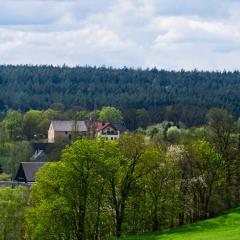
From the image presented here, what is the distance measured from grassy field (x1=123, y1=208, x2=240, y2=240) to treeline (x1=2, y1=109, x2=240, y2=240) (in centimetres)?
275

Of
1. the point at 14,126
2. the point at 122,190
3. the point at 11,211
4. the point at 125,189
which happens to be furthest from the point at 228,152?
the point at 14,126

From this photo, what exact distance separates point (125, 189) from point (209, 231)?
767cm

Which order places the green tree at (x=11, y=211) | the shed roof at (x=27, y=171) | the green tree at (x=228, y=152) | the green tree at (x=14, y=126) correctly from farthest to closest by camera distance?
the green tree at (x=14, y=126)
the shed roof at (x=27, y=171)
the green tree at (x=228, y=152)
the green tree at (x=11, y=211)

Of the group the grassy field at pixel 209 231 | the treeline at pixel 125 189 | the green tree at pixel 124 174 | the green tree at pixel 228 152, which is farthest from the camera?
the green tree at pixel 228 152

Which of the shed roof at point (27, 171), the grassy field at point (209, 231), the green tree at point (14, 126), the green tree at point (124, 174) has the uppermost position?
the green tree at point (14, 126)

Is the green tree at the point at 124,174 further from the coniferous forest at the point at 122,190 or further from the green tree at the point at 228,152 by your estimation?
the green tree at the point at 228,152

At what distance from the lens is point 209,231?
57.0 meters

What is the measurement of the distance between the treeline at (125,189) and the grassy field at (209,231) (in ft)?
9.02

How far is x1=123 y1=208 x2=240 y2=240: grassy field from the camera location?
51.8m

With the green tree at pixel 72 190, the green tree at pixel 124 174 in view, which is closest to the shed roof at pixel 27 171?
the green tree at pixel 124 174

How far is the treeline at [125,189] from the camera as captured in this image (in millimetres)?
56406

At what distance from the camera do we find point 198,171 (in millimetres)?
66188

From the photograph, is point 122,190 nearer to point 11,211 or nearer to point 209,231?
point 209,231

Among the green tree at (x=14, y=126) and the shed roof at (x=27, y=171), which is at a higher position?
the green tree at (x=14, y=126)
